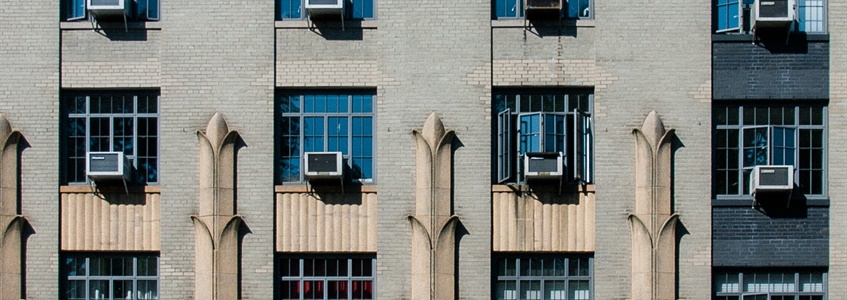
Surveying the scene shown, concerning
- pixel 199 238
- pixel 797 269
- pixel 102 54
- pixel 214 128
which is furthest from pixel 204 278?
pixel 797 269

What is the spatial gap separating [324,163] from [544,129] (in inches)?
173

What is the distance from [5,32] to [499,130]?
33.3 feet

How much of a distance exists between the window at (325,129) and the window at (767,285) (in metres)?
7.38

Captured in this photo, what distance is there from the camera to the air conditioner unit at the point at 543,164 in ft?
86.2

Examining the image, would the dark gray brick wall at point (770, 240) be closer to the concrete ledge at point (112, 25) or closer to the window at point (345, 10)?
the window at point (345, 10)

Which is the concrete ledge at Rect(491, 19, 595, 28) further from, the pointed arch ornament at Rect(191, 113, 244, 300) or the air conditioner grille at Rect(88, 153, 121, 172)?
the air conditioner grille at Rect(88, 153, 121, 172)

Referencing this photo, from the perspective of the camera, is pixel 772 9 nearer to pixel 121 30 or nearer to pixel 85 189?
pixel 121 30

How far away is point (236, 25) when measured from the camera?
27.0 m

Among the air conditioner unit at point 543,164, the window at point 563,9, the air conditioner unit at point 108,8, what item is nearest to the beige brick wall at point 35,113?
the air conditioner unit at point 108,8

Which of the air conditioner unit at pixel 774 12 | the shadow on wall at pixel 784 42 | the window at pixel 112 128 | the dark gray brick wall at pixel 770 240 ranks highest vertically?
the air conditioner unit at pixel 774 12

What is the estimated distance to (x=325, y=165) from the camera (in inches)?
1035

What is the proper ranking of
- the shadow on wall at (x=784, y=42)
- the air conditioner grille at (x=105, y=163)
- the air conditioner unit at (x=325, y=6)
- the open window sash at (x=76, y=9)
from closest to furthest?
the air conditioner grille at (x=105, y=163)
the air conditioner unit at (x=325, y=6)
the shadow on wall at (x=784, y=42)
the open window sash at (x=76, y=9)

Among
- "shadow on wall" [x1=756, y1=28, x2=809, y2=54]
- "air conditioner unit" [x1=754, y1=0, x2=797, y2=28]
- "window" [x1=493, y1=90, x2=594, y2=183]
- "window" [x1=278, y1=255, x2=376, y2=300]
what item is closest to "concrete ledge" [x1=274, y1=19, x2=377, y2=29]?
"window" [x1=493, y1=90, x2=594, y2=183]

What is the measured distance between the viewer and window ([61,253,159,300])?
1057 inches
